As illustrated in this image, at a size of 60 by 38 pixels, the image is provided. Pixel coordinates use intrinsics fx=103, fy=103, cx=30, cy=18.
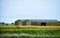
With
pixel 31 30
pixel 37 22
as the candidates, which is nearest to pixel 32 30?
pixel 31 30

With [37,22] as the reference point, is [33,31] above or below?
below

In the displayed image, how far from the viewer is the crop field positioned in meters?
1.48

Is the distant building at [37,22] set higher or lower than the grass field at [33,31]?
higher

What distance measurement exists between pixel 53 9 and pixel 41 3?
0.65 feet

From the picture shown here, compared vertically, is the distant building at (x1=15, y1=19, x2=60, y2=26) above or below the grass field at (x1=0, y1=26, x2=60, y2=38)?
above

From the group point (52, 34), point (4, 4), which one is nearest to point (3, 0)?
point (4, 4)

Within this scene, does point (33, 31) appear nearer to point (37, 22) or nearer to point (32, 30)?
point (32, 30)

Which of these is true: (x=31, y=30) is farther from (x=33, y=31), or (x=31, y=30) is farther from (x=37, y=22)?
(x=37, y=22)

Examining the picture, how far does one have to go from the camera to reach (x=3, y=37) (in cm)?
154

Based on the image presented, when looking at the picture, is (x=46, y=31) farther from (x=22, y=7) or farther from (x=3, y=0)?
(x=3, y=0)

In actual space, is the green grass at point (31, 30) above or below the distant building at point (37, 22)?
below

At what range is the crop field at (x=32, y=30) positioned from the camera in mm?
1482

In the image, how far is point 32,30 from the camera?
1.50 m

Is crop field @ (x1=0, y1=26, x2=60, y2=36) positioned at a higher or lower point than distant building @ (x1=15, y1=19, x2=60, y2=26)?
lower
